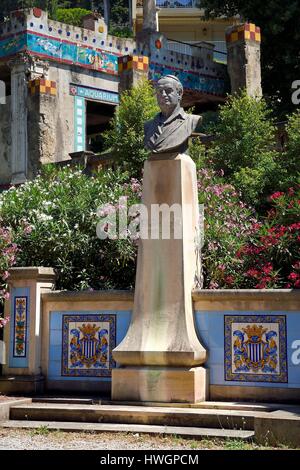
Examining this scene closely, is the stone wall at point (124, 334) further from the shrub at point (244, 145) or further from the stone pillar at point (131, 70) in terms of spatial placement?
the stone pillar at point (131, 70)

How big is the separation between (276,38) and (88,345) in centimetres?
1723

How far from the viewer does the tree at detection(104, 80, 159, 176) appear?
15.9 metres

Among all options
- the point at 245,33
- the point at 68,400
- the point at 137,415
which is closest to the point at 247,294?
the point at 137,415

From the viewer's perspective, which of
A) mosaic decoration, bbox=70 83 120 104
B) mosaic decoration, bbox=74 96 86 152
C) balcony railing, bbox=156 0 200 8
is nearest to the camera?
mosaic decoration, bbox=74 96 86 152

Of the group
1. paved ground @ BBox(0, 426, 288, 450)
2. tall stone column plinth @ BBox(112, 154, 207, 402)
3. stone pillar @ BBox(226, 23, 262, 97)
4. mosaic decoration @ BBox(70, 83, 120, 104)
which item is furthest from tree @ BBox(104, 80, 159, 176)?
paved ground @ BBox(0, 426, 288, 450)

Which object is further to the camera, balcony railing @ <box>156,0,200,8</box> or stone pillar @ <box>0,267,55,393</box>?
balcony railing @ <box>156,0,200,8</box>

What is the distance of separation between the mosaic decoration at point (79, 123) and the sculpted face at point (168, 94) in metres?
14.3

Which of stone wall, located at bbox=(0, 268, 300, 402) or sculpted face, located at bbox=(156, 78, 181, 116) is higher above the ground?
sculpted face, located at bbox=(156, 78, 181, 116)

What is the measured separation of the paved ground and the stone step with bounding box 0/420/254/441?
0.25 ft

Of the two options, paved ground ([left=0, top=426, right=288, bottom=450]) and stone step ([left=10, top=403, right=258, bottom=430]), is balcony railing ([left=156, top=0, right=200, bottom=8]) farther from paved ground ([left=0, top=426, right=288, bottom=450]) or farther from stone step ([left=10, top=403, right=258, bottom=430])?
paved ground ([left=0, top=426, right=288, bottom=450])

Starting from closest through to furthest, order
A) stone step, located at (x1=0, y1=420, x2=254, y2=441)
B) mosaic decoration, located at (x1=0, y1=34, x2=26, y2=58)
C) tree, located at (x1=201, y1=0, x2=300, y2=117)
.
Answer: stone step, located at (x1=0, y1=420, x2=254, y2=441)
mosaic decoration, located at (x1=0, y1=34, x2=26, y2=58)
tree, located at (x1=201, y1=0, x2=300, y2=117)

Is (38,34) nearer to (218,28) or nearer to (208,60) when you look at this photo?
(208,60)

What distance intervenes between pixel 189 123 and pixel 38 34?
1462 cm
